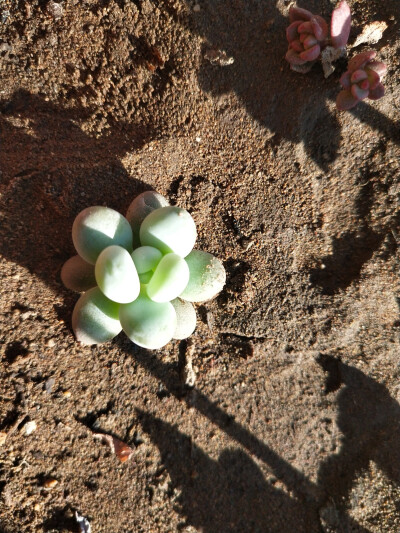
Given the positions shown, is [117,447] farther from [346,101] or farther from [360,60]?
[360,60]

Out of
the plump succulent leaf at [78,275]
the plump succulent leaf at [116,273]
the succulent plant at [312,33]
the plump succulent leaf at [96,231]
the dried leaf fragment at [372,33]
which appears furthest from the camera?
the dried leaf fragment at [372,33]

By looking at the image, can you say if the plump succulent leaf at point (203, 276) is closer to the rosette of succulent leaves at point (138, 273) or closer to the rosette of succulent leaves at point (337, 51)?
the rosette of succulent leaves at point (138, 273)

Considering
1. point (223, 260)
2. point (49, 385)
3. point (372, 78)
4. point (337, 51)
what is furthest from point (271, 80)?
point (49, 385)

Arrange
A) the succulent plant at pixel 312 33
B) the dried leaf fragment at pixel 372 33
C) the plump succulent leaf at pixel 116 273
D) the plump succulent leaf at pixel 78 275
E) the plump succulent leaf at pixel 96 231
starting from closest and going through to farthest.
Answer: the plump succulent leaf at pixel 116 273 < the plump succulent leaf at pixel 96 231 < the plump succulent leaf at pixel 78 275 < the succulent plant at pixel 312 33 < the dried leaf fragment at pixel 372 33

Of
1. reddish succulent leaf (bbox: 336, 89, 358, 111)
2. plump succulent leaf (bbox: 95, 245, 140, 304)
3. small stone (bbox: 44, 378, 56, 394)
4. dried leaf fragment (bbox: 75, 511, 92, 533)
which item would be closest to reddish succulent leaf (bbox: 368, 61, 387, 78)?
reddish succulent leaf (bbox: 336, 89, 358, 111)

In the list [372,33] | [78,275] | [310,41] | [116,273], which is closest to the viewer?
[116,273]

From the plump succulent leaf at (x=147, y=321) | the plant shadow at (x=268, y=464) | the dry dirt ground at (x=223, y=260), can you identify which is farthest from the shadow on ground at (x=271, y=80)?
the plant shadow at (x=268, y=464)

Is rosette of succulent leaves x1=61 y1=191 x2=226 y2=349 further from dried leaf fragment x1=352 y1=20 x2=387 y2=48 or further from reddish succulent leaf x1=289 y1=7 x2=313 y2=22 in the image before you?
dried leaf fragment x1=352 y1=20 x2=387 y2=48

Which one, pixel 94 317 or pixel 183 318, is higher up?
pixel 183 318
